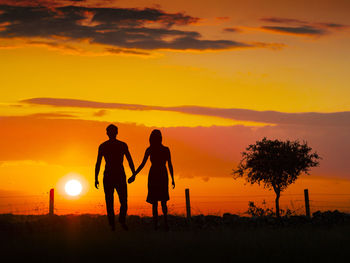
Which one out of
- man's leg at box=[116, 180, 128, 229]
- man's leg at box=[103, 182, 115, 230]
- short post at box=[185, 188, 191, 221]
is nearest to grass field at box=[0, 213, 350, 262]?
man's leg at box=[103, 182, 115, 230]

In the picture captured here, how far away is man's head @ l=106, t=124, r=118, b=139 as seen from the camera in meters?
18.8

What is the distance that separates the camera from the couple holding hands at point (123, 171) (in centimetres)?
1889

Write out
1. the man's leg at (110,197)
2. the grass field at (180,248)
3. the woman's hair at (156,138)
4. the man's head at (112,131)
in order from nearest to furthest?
the grass field at (180,248)
the man's head at (112,131)
the man's leg at (110,197)
the woman's hair at (156,138)

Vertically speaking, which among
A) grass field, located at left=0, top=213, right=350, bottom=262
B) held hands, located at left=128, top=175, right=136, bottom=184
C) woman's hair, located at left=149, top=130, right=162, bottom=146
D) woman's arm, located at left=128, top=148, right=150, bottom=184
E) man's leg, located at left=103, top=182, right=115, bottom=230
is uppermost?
woman's hair, located at left=149, top=130, right=162, bottom=146

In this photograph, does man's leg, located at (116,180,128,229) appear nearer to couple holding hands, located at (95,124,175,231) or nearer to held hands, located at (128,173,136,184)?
couple holding hands, located at (95,124,175,231)

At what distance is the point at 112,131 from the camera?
61.8 ft

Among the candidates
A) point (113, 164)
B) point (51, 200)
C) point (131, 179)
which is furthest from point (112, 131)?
point (51, 200)

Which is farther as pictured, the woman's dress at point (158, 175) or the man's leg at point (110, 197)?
the woman's dress at point (158, 175)

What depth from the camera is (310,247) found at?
14117mm

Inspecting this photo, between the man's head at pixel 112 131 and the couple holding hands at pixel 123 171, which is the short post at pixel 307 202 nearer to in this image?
the couple holding hands at pixel 123 171

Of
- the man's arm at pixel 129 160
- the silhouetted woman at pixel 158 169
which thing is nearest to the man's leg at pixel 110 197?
the man's arm at pixel 129 160

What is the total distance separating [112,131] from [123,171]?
1.48m

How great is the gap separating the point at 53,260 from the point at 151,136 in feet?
24.7

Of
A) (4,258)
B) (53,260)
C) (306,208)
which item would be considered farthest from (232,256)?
(306,208)
